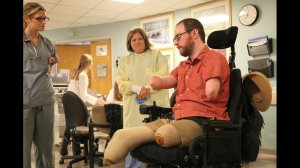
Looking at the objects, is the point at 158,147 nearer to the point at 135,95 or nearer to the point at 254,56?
the point at 135,95

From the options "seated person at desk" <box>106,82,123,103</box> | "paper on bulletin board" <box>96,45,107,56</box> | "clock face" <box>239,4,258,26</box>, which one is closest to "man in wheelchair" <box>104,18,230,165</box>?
"seated person at desk" <box>106,82,123,103</box>

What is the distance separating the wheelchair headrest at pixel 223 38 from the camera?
193 centimetres

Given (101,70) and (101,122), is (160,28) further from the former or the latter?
(101,122)

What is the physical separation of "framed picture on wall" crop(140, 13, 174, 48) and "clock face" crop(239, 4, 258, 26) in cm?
164

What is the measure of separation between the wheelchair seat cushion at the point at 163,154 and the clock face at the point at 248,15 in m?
4.05

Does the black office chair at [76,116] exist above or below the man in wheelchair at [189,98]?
below

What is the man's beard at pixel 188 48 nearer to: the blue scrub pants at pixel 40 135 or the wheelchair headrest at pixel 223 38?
the wheelchair headrest at pixel 223 38

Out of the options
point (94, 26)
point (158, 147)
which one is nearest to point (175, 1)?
point (94, 26)

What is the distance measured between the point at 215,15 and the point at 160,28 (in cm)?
141

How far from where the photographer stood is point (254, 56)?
5.23 meters

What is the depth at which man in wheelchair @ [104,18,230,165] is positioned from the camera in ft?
5.48

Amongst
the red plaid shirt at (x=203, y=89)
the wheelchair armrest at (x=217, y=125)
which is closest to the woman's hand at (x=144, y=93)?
the red plaid shirt at (x=203, y=89)

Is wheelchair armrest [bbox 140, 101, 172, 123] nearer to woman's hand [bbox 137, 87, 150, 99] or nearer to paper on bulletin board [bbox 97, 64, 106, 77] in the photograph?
woman's hand [bbox 137, 87, 150, 99]
